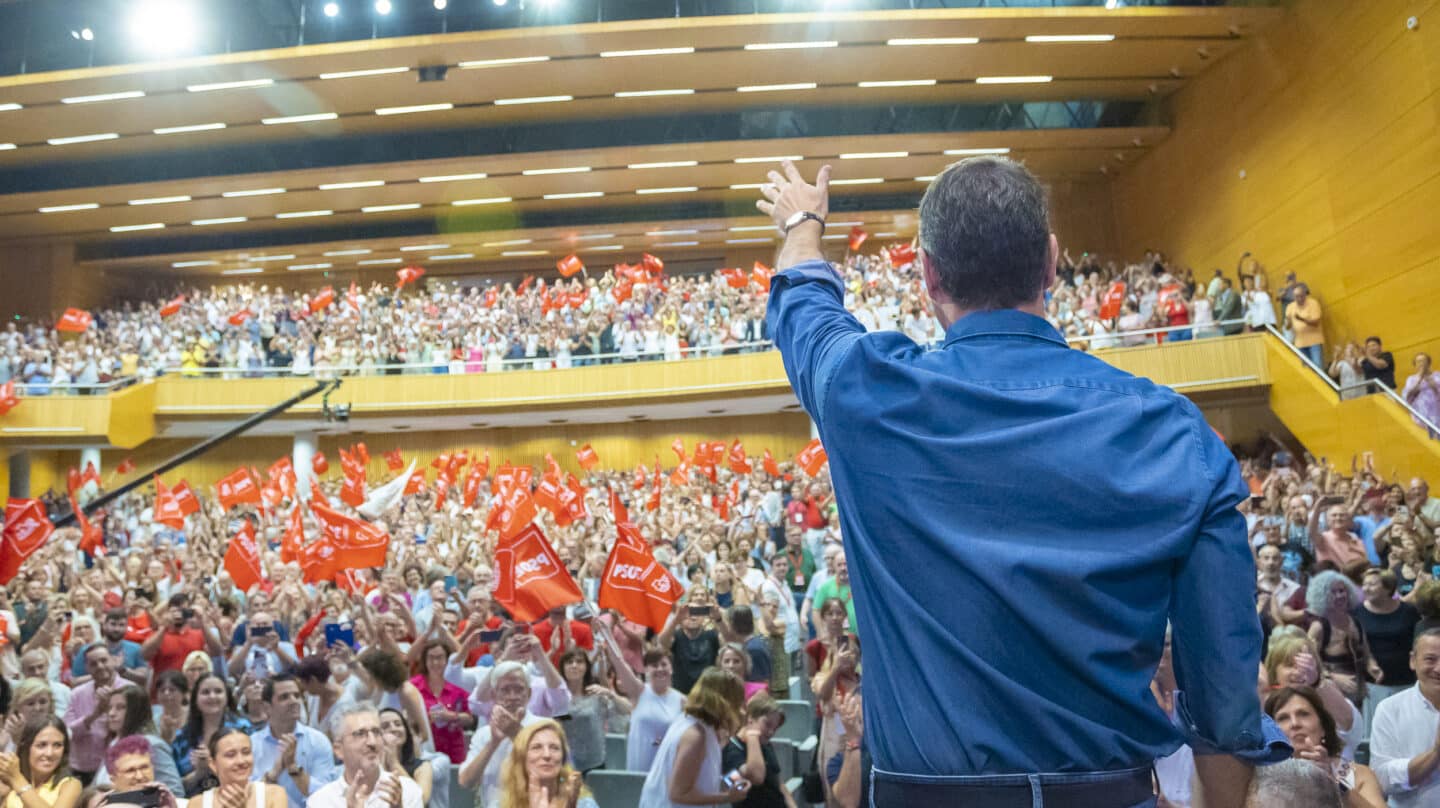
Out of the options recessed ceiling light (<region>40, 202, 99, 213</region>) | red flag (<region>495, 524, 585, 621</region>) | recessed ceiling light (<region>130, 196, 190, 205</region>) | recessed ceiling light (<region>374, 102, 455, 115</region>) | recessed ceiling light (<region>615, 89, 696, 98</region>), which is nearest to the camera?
red flag (<region>495, 524, 585, 621</region>)

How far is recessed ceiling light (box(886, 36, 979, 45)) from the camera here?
17203 mm

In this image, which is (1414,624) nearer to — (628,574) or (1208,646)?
(628,574)

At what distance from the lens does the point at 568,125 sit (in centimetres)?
2056

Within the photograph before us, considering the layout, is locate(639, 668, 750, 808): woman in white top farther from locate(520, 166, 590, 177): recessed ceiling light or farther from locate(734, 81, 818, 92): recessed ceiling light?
locate(520, 166, 590, 177): recessed ceiling light

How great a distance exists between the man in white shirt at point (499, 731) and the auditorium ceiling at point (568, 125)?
556 inches

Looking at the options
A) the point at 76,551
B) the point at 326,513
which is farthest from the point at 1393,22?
the point at 76,551

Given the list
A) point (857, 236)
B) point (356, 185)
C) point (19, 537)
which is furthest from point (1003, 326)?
point (857, 236)

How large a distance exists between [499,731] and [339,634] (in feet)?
10.9

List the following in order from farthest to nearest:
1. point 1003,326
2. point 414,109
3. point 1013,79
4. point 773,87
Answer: point 414,109 → point 773,87 → point 1013,79 → point 1003,326

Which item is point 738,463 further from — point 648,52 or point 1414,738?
point 1414,738

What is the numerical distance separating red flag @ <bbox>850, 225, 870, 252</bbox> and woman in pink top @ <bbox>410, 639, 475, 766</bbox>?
726 inches

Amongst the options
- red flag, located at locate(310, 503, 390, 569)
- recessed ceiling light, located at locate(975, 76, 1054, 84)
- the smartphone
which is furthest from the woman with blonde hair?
recessed ceiling light, located at locate(975, 76, 1054, 84)

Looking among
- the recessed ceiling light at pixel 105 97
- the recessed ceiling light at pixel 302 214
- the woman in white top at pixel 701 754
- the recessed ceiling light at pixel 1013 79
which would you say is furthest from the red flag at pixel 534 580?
the recessed ceiling light at pixel 302 214

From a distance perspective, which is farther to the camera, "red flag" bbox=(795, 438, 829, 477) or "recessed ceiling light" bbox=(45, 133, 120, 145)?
"recessed ceiling light" bbox=(45, 133, 120, 145)
